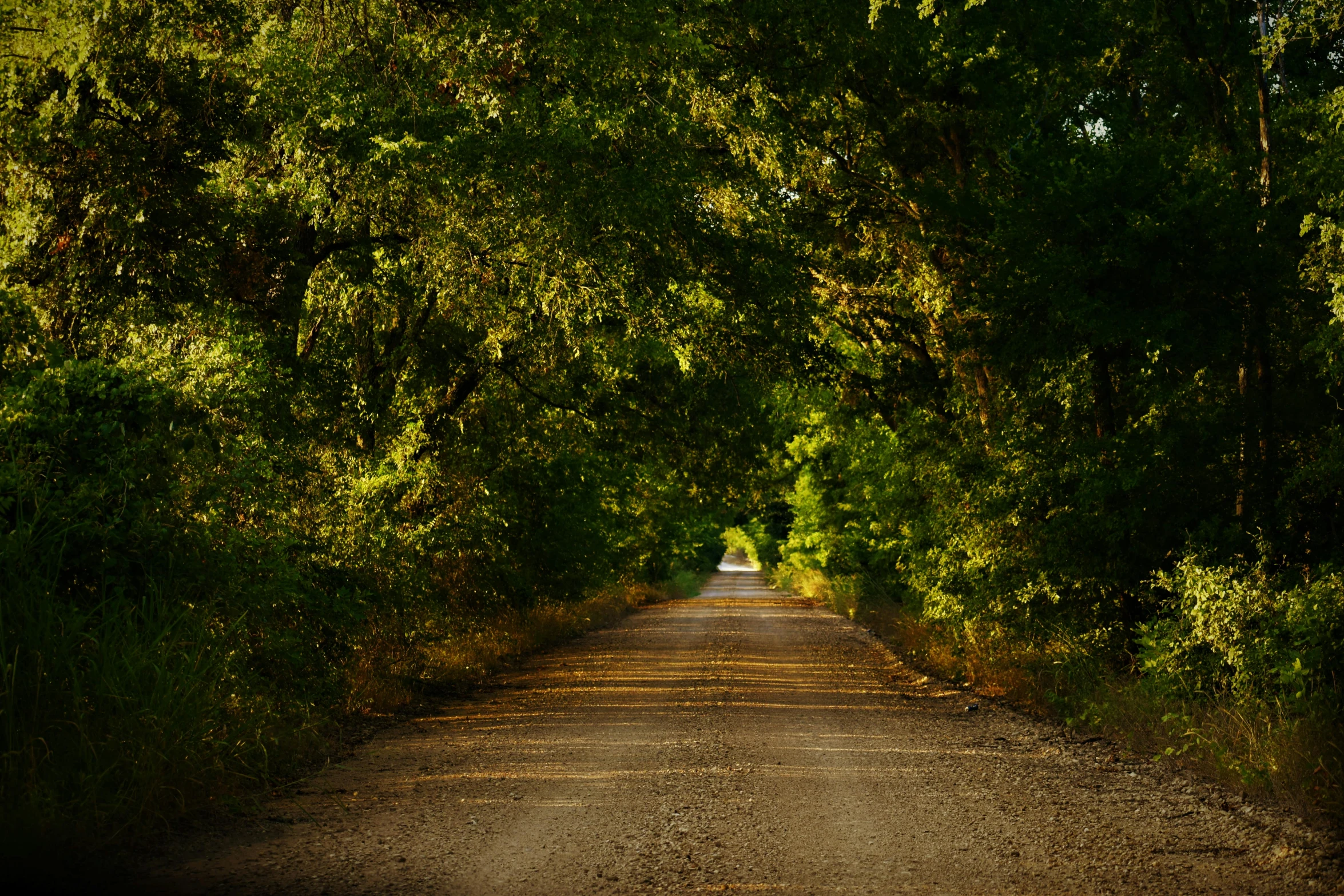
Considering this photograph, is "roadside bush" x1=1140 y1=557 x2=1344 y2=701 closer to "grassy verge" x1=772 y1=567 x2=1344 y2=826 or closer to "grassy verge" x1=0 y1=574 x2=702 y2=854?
"grassy verge" x1=772 y1=567 x2=1344 y2=826

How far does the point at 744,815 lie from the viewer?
7.28 meters

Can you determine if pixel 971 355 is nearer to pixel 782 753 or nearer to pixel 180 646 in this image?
pixel 782 753

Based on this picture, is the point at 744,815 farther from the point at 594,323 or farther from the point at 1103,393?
the point at 594,323

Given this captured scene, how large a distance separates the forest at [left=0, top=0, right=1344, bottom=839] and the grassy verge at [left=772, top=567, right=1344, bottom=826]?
49 millimetres

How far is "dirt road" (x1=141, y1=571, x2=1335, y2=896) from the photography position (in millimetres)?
5777

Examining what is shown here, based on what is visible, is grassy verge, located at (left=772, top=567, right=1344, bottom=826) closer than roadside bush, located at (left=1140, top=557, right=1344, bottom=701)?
Yes

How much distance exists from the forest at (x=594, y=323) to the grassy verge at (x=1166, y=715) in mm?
49

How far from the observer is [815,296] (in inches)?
729

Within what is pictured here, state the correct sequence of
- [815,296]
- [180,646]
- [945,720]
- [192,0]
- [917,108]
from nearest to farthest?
[180,646] < [192,0] < [945,720] < [917,108] < [815,296]

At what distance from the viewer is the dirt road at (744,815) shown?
5777 mm

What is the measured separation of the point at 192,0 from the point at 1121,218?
30.6 feet

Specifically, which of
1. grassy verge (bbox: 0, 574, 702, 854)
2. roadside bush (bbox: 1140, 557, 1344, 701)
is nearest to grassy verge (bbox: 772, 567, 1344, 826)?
roadside bush (bbox: 1140, 557, 1344, 701)

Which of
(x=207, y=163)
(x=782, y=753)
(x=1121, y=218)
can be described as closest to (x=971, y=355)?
(x=1121, y=218)

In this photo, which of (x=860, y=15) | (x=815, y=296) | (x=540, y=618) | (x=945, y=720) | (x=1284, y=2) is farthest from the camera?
(x=540, y=618)
